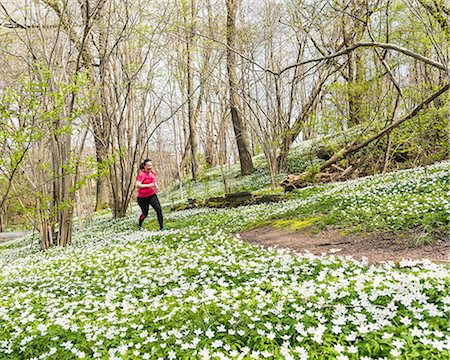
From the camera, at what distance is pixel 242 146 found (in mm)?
21219

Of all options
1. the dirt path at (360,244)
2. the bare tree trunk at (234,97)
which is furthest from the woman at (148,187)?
the bare tree trunk at (234,97)

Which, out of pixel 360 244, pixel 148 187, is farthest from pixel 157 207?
pixel 360 244

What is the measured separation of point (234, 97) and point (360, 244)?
47.1ft

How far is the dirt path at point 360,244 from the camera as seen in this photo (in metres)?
5.53

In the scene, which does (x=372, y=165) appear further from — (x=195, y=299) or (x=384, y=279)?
(x=195, y=299)

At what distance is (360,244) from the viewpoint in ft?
21.3

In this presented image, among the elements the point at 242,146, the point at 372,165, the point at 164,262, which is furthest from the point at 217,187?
the point at 164,262

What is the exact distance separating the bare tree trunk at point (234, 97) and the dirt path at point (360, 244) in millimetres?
9016

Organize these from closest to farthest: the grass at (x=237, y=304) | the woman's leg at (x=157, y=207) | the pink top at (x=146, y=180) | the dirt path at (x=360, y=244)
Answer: the grass at (x=237, y=304)
the dirt path at (x=360, y=244)
the woman's leg at (x=157, y=207)
the pink top at (x=146, y=180)

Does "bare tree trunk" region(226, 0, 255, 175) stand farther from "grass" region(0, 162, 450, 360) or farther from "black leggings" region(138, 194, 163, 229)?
"grass" region(0, 162, 450, 360)

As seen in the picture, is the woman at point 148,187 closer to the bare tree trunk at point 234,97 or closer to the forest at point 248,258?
the forest at point 248,258

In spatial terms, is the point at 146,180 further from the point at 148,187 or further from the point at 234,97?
the point at 234,97

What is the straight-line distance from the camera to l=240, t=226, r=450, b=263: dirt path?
5531 mm

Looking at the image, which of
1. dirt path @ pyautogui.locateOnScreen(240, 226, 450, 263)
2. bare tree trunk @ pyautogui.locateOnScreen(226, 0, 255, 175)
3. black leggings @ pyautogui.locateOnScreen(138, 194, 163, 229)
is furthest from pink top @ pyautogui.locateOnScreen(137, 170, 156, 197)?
bare tree trunk @ pyautogui.locateOnScreen(226, 0, 255, 175)
